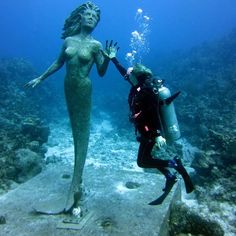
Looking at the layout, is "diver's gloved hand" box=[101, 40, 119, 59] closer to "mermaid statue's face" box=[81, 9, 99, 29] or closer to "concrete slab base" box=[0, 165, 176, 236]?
"mermaid statue's face" box=[81, 9, 99, 29]

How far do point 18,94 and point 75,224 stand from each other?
1591 centimetres

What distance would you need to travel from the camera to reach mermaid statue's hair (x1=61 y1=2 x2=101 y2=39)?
6030 millimetres

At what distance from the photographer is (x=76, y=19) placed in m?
6.33

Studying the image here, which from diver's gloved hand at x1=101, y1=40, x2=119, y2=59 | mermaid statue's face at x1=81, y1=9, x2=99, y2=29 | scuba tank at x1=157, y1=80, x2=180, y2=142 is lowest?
scuba tank at x1=157, y1=80, x2=180, y2=142

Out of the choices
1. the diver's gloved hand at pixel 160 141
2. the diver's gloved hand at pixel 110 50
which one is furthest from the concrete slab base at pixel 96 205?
the diver's gloved hand at pixel 110 50

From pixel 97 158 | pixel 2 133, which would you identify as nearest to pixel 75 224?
pixel 97 158

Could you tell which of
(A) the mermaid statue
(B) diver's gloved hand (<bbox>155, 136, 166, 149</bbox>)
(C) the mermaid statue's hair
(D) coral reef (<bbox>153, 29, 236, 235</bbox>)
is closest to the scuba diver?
(B) diver's gloved hand (<bbox>155, 136, 166, 149</bbox>)

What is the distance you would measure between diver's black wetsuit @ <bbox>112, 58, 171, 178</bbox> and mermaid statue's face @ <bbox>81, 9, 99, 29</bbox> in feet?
6.21

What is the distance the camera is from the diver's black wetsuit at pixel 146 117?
4.68 metres

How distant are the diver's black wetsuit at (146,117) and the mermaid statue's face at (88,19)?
1.89 m

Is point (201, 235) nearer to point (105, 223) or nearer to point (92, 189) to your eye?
point (105, 223)

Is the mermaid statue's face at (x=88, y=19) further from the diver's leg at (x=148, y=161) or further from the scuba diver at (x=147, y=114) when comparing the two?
the diver's leg at (x=148, y=161)

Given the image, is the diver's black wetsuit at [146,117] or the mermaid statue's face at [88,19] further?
the mermaid statue's face at [88,19]

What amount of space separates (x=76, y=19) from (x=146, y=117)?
3057 millimetres
